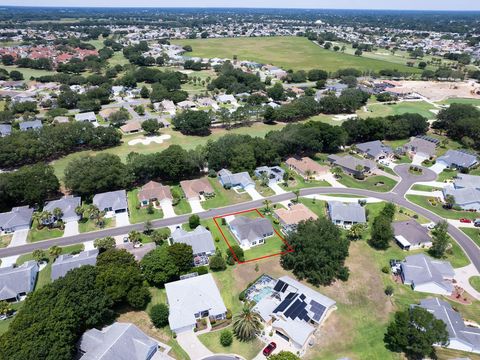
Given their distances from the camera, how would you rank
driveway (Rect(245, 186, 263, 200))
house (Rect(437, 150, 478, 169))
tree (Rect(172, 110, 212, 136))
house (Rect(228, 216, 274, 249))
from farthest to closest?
tree (Rect(172, 110, 212, 136)) < house (Rect(437, 150, 478, 169)) < driveway (Rect(245, 186, 263, 200)) < house (Rect(228, 216, 274, 249))

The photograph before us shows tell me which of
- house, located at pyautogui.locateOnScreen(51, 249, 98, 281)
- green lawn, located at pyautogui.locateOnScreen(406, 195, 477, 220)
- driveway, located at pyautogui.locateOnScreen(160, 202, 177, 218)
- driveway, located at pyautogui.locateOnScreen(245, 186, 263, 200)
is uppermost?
house, located at pyautogui.locateOnScreen(51, 249, 98, 281)

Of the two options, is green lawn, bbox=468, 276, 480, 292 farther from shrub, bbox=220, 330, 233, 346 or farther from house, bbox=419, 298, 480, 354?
shrub, bbox=220, 330, 233, 346

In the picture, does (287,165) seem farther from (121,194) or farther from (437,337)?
(437,337)

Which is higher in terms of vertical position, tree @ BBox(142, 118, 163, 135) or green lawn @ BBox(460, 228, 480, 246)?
tree @ BBox(142, 118, 163, 135)

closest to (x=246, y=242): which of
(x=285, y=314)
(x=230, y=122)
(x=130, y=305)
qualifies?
(x=285, y=314)

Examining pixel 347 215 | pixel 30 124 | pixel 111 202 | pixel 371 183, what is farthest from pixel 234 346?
pixel 30 124

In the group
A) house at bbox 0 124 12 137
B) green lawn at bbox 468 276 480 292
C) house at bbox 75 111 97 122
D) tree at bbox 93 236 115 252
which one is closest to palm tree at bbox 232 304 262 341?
tree at bbox 93 236 115 252

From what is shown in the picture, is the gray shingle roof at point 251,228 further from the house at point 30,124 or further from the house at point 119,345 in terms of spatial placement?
the house at point 30,124

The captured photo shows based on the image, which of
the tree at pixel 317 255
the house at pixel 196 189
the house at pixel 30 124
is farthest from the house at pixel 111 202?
the house at pixel 30 124

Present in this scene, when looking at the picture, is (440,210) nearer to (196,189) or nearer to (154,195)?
(196,189)
